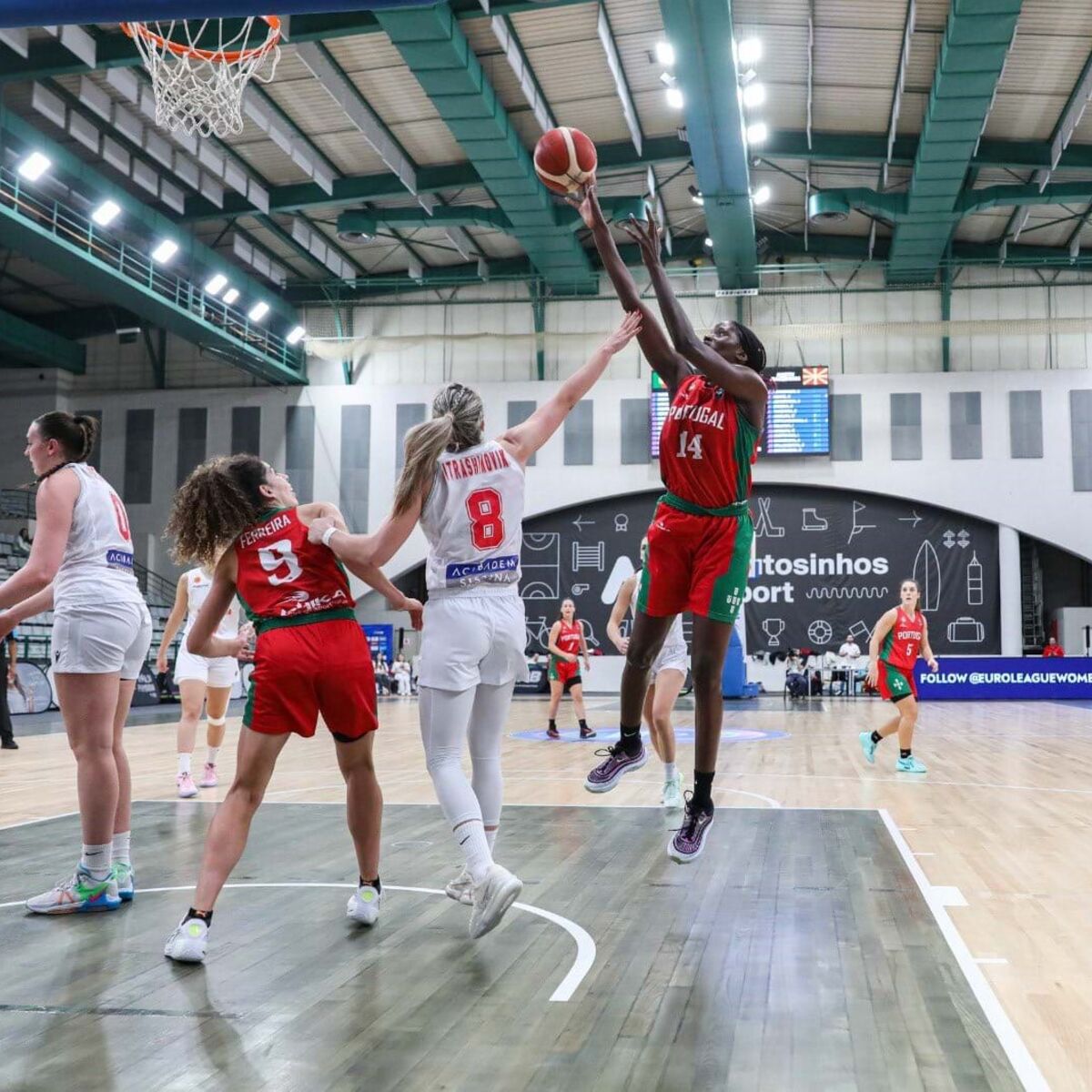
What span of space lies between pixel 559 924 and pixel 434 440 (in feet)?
6.20

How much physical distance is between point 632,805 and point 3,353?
24454 millimetres

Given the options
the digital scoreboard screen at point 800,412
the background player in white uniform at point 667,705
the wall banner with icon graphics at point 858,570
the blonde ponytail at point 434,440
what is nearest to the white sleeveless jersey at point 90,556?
the blonde ponytail at point 434,440

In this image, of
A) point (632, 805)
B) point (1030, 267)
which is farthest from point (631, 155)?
point (632, 805)

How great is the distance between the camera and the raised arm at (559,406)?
4203 mm

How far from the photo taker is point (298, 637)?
3.93m

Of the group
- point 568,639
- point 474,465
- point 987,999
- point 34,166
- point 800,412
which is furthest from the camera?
point 800,412

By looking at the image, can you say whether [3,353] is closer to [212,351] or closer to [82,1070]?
[212,351]

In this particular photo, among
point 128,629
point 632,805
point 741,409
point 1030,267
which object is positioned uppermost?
point 1030,267

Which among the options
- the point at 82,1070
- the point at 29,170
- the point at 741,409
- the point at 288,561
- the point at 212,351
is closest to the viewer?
the point at 82,1070

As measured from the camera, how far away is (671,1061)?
2883 mm

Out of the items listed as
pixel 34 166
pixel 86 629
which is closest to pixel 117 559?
pixel 86 629

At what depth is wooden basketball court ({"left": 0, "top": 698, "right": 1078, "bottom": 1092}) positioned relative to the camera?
2.88 metres

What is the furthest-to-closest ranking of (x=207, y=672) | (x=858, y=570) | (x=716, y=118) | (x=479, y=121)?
(x=858, y=570)
(x=479, y=121)
(x=716, y=118)
(x=207, y=672)

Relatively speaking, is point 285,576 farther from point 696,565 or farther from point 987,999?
point 987,999
